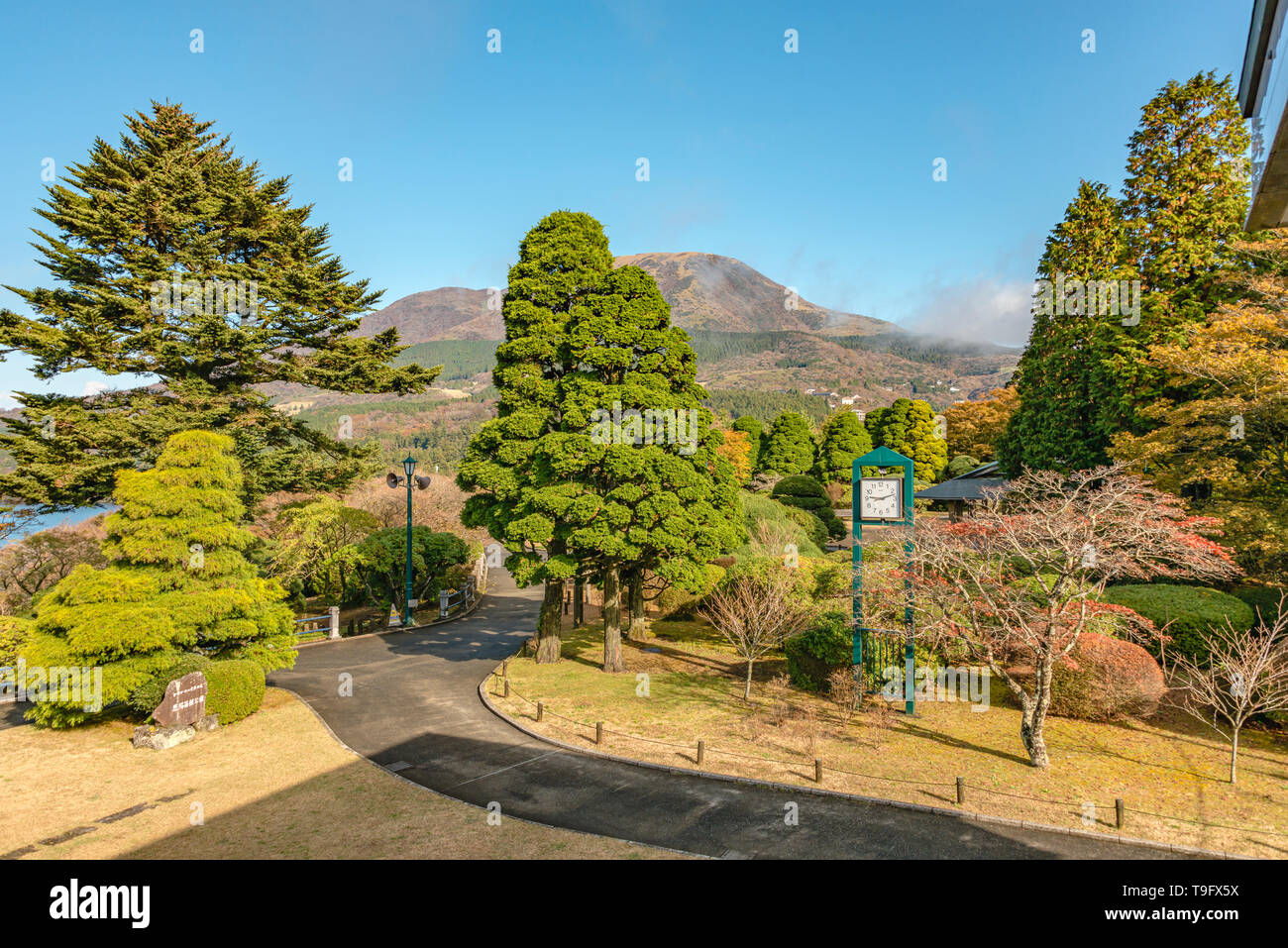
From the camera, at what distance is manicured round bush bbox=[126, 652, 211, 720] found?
1351cm

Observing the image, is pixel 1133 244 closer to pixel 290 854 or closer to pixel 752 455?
pixel 290 854

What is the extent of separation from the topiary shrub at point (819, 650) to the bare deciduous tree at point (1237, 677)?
6822mm

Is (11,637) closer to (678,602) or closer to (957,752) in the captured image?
(678,602)

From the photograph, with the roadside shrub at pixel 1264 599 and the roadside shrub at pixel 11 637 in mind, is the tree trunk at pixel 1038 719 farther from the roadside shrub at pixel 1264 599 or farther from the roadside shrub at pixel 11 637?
the roadside shrub at pixel 11 637

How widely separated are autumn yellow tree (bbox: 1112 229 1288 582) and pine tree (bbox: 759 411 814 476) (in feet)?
157

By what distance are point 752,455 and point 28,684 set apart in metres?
62.4

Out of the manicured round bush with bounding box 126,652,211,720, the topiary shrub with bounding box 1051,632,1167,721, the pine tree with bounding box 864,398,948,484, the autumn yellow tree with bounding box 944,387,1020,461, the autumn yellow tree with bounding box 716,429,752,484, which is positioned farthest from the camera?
the pine tree with bounding box 864,398,948,484

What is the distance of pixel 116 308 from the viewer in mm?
20562

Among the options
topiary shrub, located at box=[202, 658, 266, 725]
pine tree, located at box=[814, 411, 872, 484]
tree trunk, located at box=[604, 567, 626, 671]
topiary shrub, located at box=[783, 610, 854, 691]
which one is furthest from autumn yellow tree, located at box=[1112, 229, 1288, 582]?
pine tree, located at box=[814, 411, 872, 484]

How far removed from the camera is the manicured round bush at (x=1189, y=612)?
45.4 feet

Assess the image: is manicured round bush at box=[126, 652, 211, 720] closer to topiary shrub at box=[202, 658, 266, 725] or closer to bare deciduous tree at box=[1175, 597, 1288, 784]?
topiary shrub at box=[202, 658, 266, 725]

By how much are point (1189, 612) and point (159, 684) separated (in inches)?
918

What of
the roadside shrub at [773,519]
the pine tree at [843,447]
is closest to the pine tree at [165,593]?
the roadside shrub at [773,519]

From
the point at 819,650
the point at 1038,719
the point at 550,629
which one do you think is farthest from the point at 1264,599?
the point at 550,629
